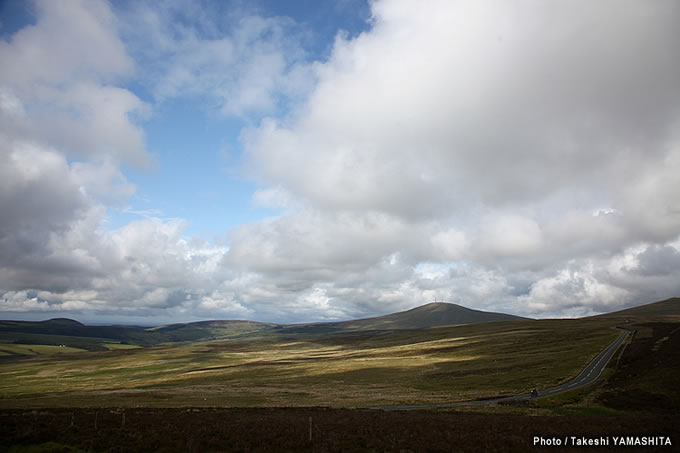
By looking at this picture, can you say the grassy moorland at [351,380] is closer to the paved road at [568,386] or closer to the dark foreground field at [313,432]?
the paved road at [568,386]

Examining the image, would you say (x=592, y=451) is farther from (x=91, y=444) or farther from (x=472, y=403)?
(x=91, y=444)

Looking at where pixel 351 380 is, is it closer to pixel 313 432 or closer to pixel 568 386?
pixel 568 386

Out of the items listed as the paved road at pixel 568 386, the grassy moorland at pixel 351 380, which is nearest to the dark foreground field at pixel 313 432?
the paved road at pixel 568 386

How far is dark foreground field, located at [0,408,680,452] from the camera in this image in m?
25.6

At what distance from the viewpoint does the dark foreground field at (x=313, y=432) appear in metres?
25.6

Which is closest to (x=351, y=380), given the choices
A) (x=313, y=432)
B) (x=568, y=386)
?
(x=568, y=386)

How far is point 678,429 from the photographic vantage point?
2952 cm

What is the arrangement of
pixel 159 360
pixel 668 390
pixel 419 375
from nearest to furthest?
1. pixel 668 390
2. pixel 419 375
3. pixel 159 360

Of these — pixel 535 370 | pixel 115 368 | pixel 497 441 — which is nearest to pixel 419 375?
pixel 535 370

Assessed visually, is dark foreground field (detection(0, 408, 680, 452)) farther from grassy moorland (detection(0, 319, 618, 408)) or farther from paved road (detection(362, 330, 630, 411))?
grassy moorland (detection(0, 319, 618, 408))

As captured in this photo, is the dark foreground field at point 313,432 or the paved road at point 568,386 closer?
the dark foreground field at point 313,432

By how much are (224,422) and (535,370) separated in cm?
7472

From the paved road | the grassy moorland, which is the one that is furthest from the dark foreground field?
the grassy moorland

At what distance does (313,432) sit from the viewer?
3094 cm
